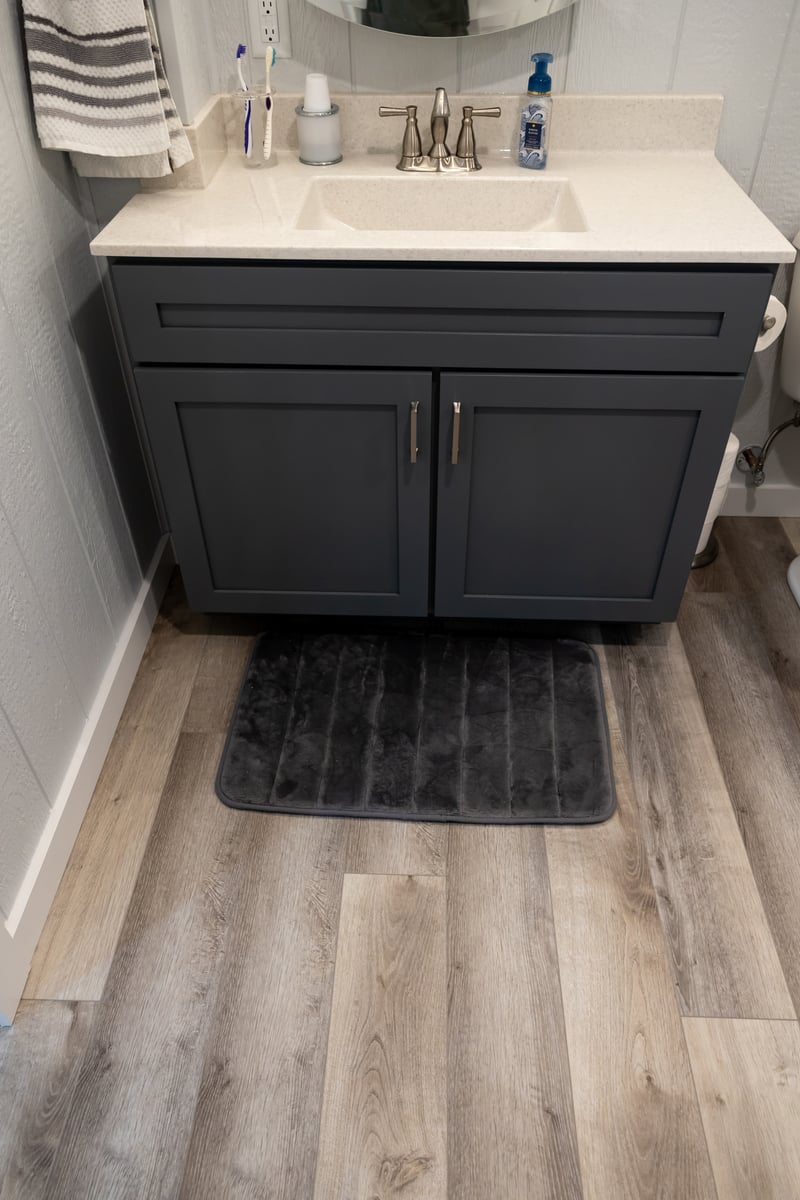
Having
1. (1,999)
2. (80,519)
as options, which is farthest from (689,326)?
(1,999)

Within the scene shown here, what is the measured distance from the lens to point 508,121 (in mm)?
Result: 1707

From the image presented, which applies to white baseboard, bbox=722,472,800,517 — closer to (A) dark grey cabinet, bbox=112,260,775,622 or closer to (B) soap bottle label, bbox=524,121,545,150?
(A) dark grey cabinet, bbox=112,260,775,622

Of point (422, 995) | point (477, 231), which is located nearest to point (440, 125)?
point (477, 231)

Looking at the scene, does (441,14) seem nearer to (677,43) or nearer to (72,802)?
(677,43)

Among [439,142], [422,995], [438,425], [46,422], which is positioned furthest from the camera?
[439,142]

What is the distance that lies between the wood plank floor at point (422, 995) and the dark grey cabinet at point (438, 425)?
0.36 metres

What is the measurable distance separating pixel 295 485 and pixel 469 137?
2.49 ft

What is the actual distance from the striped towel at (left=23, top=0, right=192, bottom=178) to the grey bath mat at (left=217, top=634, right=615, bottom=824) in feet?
3.36

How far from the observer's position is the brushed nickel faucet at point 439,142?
5.34 ft

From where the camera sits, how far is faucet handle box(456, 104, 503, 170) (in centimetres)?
163

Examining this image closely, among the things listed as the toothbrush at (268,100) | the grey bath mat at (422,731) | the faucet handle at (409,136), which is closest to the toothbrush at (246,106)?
the toothbrush at (268,100)

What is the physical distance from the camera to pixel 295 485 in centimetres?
164

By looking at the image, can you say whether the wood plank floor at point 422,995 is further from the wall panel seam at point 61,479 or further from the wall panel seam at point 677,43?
the wall panel seam at point 677,43

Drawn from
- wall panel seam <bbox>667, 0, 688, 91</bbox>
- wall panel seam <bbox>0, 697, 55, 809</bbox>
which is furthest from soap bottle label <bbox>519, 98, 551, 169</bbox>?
wall panel seam <bbox>0, 697, 55, 809</bbox>
